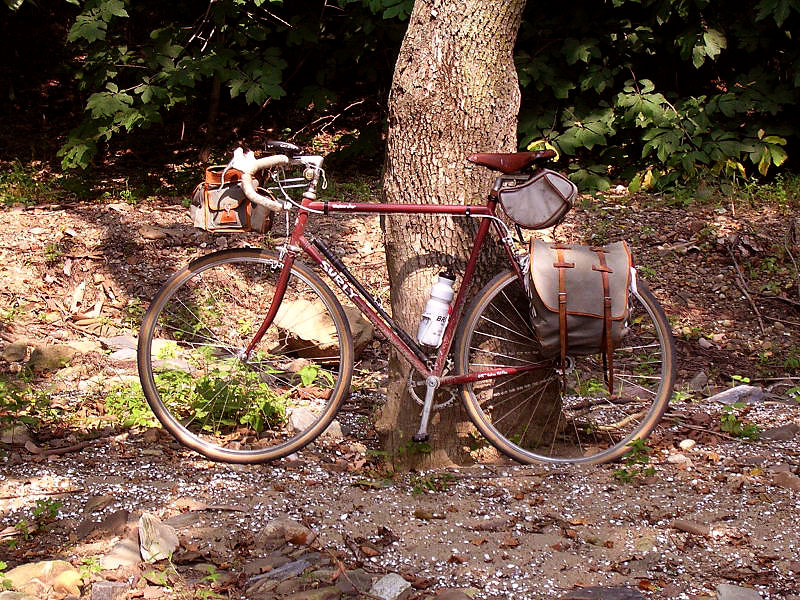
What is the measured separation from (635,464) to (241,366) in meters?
1.61

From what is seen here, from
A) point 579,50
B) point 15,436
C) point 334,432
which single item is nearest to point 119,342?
point 15,436

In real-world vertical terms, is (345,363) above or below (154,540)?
above

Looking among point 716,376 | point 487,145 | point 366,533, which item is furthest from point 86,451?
point 716,376

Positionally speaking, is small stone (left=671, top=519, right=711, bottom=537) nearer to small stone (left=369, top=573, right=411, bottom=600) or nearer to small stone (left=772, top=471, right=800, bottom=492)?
small stone (left=772, top=471, right=800, bottom=492)

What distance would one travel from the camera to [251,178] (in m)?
3.30

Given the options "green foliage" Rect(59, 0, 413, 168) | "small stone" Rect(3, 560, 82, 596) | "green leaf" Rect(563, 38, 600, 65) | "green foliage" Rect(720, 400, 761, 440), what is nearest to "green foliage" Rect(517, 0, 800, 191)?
"green leaf" Rect(563, 38, 600, 65)

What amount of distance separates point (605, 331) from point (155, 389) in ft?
5.70

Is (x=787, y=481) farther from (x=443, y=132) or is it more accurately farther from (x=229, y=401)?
(x=229, y=401)

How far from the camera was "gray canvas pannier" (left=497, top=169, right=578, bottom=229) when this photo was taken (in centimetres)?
327

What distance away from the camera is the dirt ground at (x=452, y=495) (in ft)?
8.86

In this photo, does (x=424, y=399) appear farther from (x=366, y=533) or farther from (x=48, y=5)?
(x=48, y=5)

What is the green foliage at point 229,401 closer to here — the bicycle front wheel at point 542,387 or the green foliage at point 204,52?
the bicycle front wheel at point 542,387

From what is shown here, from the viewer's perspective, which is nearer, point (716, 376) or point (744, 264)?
point (716, 376)

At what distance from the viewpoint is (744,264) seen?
608 centimetres
